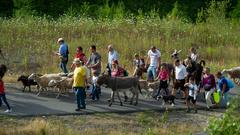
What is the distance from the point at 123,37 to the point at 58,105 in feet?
42.7

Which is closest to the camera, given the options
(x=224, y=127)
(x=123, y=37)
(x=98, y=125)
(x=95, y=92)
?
(x=224, y=127)

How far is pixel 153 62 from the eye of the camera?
24750 millimetres

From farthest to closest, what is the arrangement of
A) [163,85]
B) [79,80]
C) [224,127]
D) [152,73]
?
[152,73] < [163,85] < [79,80] < [224,127]

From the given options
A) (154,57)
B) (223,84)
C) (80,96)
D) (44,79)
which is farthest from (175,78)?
(44,79)

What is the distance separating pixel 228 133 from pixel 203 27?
92.5 ft

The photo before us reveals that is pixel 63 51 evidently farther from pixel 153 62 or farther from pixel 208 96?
pixel 208 96

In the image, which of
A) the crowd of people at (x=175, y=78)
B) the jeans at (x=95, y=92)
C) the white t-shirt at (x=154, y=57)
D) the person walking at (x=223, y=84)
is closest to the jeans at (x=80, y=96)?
the crowd of people at (x=175, y=78)

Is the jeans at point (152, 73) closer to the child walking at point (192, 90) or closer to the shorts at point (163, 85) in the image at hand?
the shorts at point (163, 85)

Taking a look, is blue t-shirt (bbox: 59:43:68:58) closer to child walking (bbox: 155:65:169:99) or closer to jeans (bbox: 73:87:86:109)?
jeans (bbox: 73:87:86:109)

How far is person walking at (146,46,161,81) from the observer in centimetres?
2467

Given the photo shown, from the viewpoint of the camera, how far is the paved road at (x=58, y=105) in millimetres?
21375

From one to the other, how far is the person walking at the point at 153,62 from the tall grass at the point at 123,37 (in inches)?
168

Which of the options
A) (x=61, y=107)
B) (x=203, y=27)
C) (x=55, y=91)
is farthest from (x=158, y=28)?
(x=61, y=107)

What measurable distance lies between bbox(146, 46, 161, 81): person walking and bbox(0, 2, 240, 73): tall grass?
14.0ft
